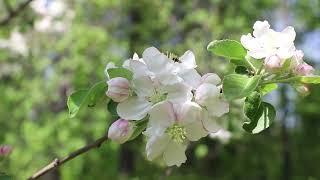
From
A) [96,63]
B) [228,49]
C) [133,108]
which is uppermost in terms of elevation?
[228,49]

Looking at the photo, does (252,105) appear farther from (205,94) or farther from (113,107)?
(113,107)

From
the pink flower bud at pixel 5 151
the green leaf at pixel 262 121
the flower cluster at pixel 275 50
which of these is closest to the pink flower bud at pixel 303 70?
the flower cluster at pixel 275 50

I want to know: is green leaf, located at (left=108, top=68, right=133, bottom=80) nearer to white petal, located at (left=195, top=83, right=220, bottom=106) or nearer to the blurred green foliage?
white petal, located at (left=195, top=83, right=220, bottom=106)

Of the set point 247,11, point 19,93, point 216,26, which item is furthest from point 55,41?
point 247,11

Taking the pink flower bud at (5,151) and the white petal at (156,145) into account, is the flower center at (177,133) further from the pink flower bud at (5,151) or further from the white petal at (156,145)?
the pink flower bud at (5,151)

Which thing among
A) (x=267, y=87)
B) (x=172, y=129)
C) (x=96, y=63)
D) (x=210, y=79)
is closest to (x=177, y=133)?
(x=172, y=129)

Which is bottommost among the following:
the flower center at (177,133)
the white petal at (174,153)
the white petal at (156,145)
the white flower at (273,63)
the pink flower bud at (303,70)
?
the white petal at (174,153)

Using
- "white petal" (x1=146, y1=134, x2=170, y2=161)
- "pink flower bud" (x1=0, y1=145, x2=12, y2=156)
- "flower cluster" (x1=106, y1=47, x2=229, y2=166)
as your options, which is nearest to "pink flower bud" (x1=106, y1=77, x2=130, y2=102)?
"flower cluster" (x1=106, y1=47, x2=229, y2=166)
